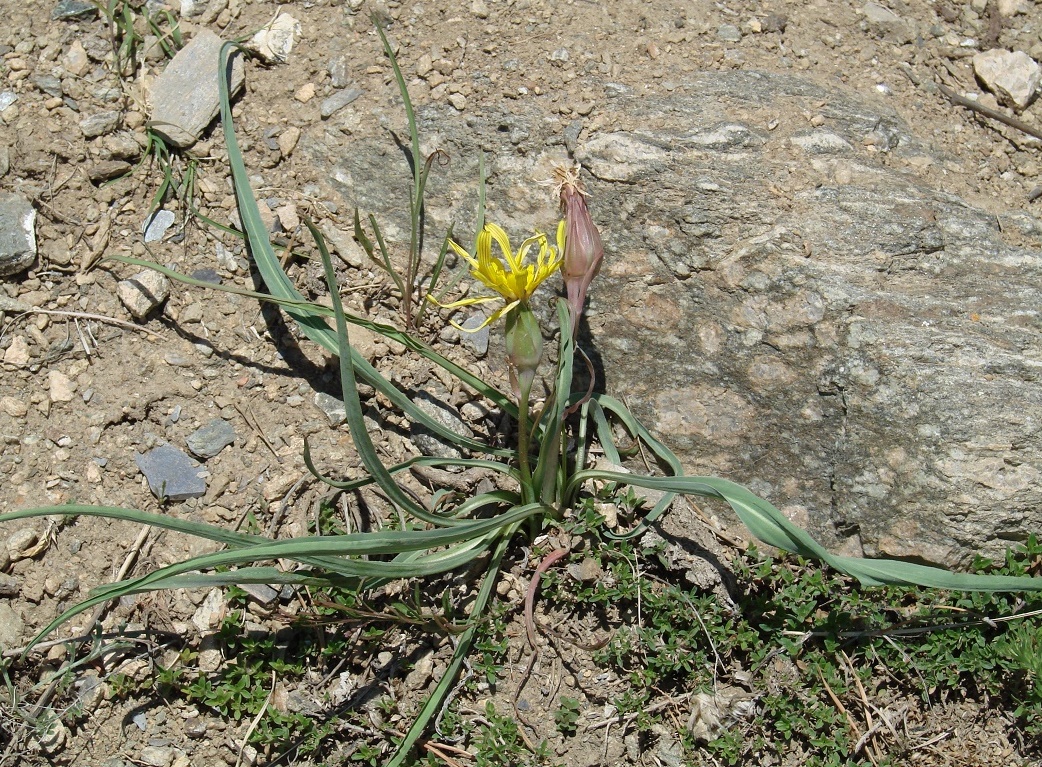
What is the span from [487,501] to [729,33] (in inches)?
67.9

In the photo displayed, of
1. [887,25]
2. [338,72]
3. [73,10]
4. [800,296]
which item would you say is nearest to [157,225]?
[338,72]

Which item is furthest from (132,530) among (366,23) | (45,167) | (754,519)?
(366,23)

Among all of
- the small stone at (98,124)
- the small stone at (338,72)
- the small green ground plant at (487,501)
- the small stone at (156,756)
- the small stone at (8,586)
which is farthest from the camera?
the small stone at (338,72)

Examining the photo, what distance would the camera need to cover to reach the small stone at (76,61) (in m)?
2.73

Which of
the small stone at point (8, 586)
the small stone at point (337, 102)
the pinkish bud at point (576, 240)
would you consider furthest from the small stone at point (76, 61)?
the pinkish bud at point (576, 240)

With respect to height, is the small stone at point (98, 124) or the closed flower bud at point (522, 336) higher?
the small stone at point (98, 124)

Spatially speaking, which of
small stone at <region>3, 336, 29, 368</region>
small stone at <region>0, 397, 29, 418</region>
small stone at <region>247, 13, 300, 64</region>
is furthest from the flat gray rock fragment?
small stone at <region>0, 397, 29, 418</region>

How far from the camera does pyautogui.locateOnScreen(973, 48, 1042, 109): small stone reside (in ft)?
9.56

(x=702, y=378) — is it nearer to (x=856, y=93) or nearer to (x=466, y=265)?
(x=466, y=265)

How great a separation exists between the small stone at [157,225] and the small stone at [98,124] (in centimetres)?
33

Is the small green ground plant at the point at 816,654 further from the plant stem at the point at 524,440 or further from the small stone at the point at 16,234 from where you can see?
the small stone at the point at 16,234

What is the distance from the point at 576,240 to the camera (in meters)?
1.97

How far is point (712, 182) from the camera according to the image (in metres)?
2.43

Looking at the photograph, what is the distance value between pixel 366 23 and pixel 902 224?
180 cm
